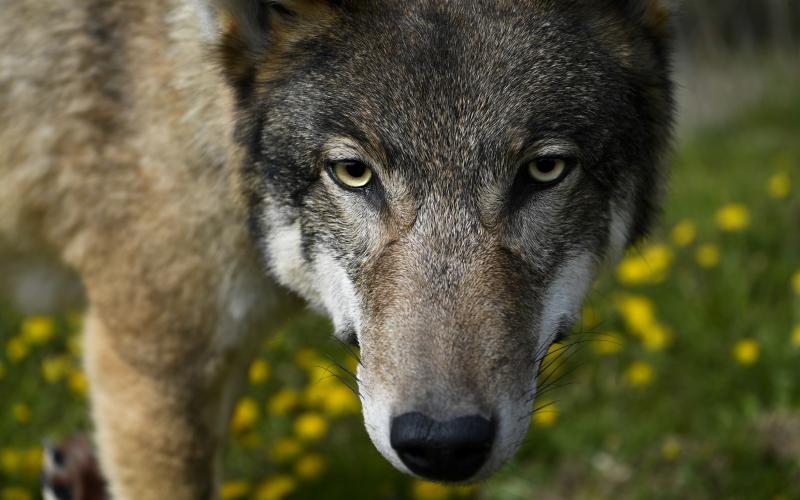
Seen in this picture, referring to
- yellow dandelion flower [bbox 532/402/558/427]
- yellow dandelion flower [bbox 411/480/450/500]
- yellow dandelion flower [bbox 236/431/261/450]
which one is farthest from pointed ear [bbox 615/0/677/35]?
yellow dandelion flower [bbox 236/431/261/450]

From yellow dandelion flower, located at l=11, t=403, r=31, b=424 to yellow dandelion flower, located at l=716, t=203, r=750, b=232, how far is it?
3747mm

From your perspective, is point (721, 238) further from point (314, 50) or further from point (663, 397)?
point (314, 50)

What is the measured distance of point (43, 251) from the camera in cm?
340

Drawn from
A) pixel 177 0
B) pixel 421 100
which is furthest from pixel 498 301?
pixel 177 0

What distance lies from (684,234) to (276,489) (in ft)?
9.53

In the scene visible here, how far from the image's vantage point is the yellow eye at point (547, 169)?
8.11 ft

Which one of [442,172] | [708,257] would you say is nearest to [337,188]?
[442,172]

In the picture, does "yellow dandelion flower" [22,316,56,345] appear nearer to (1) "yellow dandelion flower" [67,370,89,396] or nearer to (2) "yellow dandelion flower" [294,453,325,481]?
(1) "yellow dandelion flower" [67,370,89,396]

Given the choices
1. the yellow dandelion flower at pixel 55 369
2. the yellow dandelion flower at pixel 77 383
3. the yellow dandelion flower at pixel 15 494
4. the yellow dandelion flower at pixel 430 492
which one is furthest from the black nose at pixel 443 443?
the yellow dandelion flower at pixel 55 369

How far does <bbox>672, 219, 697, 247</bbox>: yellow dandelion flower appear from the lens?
531 cm

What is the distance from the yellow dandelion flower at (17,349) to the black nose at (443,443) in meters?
2.79

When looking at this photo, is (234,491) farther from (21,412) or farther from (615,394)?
(615,394)

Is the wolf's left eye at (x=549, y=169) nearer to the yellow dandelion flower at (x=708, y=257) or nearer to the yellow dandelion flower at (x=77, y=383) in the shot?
the yellow dandelion flower at (x=77, y=383)

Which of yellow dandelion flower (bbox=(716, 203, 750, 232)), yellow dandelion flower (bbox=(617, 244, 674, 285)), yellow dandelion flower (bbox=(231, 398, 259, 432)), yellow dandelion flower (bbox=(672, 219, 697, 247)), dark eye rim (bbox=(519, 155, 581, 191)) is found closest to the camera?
dark eye rim (bbox=(519, 155, 581, 191))
